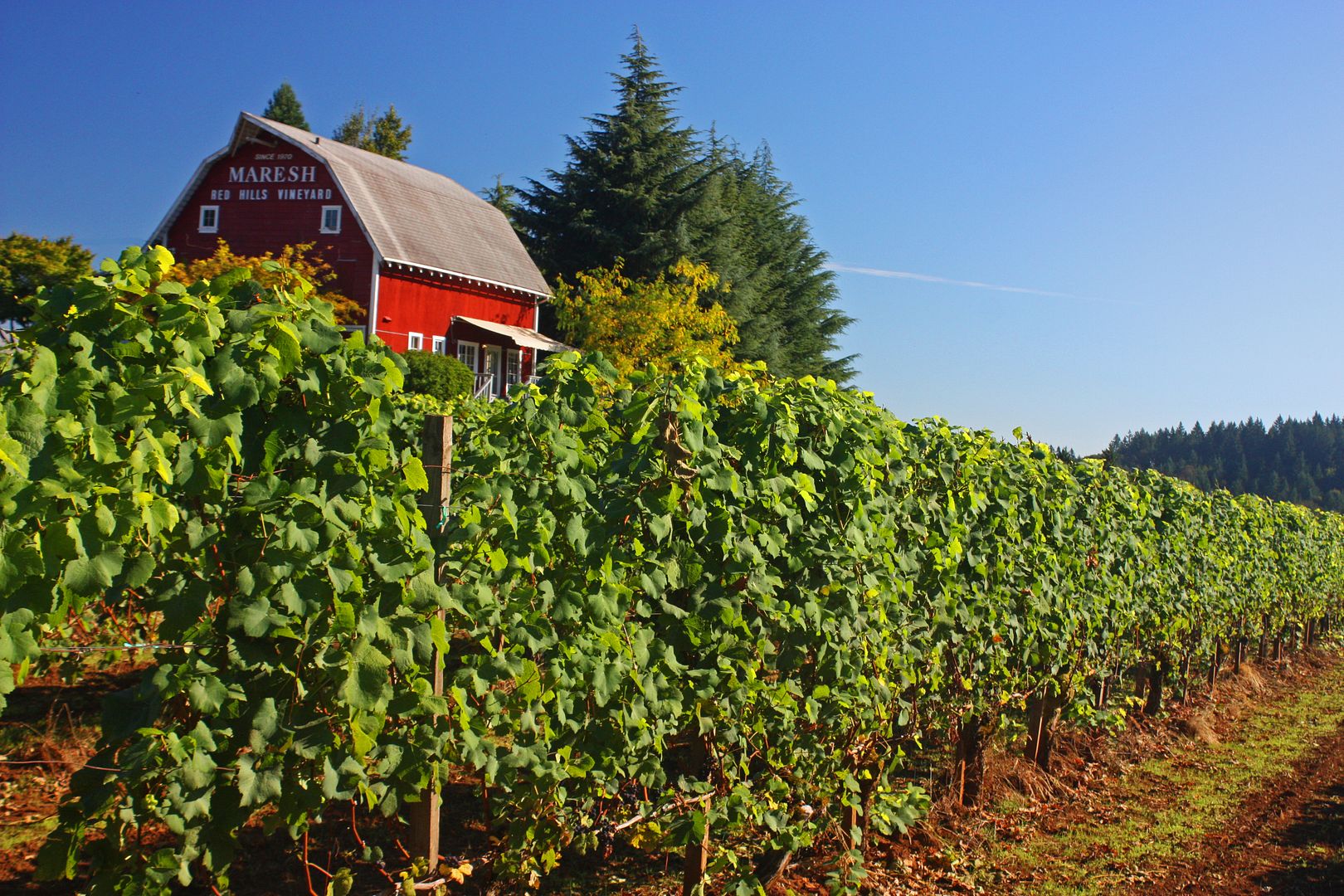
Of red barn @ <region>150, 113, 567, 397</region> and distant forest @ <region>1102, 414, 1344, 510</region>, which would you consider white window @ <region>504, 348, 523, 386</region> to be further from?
distant forest @ <region>1102, 414, 1344, 510</region>

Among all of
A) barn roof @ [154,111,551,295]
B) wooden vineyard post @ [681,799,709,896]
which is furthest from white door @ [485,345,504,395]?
wooden vineyard post @ [681,799,709,896]

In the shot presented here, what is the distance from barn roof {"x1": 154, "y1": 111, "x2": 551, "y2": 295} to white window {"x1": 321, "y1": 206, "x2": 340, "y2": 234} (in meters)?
0.77

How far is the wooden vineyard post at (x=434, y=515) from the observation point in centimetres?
326

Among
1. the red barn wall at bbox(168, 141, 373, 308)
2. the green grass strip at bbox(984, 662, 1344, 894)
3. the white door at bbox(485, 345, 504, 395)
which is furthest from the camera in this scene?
the white door at bbox(485, 345, 504, 395)

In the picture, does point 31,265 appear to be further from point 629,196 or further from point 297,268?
point 629,196

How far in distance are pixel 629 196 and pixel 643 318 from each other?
6.49m

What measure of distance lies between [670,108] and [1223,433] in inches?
3903

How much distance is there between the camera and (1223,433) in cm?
11238

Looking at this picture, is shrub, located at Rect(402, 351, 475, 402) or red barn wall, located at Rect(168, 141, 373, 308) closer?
shrub, located at Rect(402, 351, 475, 402)

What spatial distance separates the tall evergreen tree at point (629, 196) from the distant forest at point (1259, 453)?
7914cm

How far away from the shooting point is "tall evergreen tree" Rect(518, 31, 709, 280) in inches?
1375

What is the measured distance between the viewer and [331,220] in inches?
1124

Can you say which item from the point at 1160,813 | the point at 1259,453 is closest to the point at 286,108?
the point at 1160,813

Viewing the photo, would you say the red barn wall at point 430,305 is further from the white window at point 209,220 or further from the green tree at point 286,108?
the green tree at point 286,108
